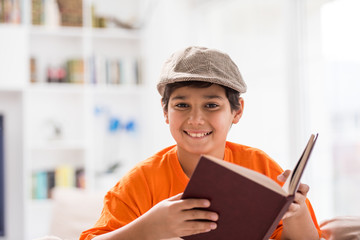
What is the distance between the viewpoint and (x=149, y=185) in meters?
1.21

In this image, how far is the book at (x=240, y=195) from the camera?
33.3 inches

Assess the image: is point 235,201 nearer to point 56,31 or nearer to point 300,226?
point 300,226

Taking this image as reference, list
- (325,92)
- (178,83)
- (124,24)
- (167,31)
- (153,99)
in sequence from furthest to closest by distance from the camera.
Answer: (124,24), (153,99), (167,31), (325,92), (178,83)

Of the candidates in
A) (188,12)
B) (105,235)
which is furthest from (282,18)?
(105,235)

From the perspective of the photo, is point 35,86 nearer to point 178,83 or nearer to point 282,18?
point 282,18

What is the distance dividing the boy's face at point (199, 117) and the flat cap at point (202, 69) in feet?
0.16

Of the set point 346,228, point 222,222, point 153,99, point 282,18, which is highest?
point 282,18

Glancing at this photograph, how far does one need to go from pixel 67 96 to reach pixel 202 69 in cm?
304

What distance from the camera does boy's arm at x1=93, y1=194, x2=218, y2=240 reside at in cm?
91

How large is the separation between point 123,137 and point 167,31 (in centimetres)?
117

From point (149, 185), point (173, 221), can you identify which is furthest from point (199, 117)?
point (173, 221)

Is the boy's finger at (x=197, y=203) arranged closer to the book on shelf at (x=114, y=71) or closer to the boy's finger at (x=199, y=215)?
the boy's finger at (x=199, y=215)

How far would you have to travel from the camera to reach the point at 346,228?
1271mm

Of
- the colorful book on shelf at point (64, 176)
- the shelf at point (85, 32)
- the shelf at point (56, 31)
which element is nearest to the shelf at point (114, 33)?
the shelf at point (85, 32)
